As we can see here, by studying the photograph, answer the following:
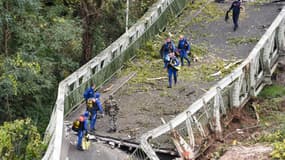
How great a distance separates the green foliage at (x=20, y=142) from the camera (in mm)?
16281

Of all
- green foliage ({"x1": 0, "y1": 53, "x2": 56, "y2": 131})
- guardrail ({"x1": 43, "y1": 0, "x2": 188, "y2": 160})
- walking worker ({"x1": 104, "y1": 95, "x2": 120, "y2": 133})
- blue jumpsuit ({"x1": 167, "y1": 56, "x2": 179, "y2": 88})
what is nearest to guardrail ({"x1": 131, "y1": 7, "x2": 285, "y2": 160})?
walking worker ({"x1": 104, "y1": 95, "x2": 120, "y2": 133})

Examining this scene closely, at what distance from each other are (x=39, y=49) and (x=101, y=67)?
304 cm

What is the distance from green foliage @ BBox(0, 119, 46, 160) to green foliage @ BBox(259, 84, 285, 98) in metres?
8.46

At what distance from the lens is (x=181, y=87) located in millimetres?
19453

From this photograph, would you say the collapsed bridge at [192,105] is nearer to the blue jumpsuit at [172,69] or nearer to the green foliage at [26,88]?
the blue jumpsuit at [172,69]

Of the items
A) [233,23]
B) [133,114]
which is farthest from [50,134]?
[233,23]

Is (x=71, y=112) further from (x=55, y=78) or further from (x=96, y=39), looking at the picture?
(x=96, y=39)

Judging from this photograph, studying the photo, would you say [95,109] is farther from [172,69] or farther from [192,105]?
[172,69]

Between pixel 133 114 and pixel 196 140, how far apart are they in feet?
9.11

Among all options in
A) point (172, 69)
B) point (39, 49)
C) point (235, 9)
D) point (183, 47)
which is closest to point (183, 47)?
point (183, 47)

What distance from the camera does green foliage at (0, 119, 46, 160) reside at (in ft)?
53.4

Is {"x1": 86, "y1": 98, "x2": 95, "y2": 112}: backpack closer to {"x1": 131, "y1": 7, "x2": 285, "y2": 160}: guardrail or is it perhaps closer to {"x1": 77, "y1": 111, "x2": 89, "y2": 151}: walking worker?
{"x1": 77, "y1": 111, "x2": 89, "y2": 151}: walking worker

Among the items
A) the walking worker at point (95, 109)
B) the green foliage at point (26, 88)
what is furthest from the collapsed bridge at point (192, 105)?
the green foliage at point (26, 88)

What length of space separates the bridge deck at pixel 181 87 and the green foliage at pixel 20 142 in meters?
1.07
